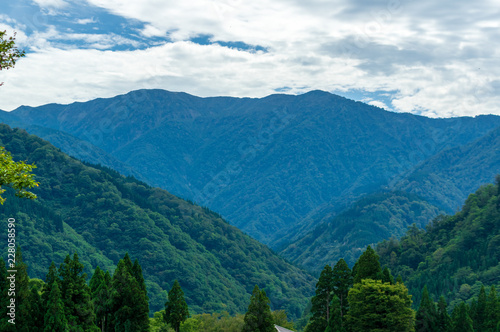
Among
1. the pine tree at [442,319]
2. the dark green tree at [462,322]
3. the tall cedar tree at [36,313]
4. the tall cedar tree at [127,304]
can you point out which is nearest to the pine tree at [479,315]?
the pine tree at [442,319]

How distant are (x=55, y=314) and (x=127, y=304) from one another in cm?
1702

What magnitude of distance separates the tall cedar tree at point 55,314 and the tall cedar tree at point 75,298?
6.61ft

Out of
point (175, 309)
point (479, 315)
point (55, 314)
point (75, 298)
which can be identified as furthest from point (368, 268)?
point (55, 314)

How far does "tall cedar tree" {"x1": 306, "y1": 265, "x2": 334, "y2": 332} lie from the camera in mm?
91312

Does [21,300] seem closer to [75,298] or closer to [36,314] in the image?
[36,314]

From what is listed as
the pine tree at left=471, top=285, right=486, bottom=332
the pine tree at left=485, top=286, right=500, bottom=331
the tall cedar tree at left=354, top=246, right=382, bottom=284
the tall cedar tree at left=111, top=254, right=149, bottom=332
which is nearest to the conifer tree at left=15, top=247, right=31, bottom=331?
the tall cedar tree at left=111, top=254, right=149, bottom=332

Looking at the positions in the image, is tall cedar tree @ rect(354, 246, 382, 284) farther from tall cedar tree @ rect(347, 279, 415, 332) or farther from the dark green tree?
the dark green tree

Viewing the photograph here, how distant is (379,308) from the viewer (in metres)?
81.3

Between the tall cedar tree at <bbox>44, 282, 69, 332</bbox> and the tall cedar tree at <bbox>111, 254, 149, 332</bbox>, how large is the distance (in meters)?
14.3

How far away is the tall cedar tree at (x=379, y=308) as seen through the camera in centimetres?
8094

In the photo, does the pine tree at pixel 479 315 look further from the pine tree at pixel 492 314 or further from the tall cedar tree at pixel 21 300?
the tall cedar tree at pixel 21 300

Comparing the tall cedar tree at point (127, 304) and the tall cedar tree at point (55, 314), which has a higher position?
the tall cedar tree at point (127, 304)

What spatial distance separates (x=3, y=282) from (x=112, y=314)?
20.3m

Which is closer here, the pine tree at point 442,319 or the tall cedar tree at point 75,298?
the tall cedar tree at point 75,298
